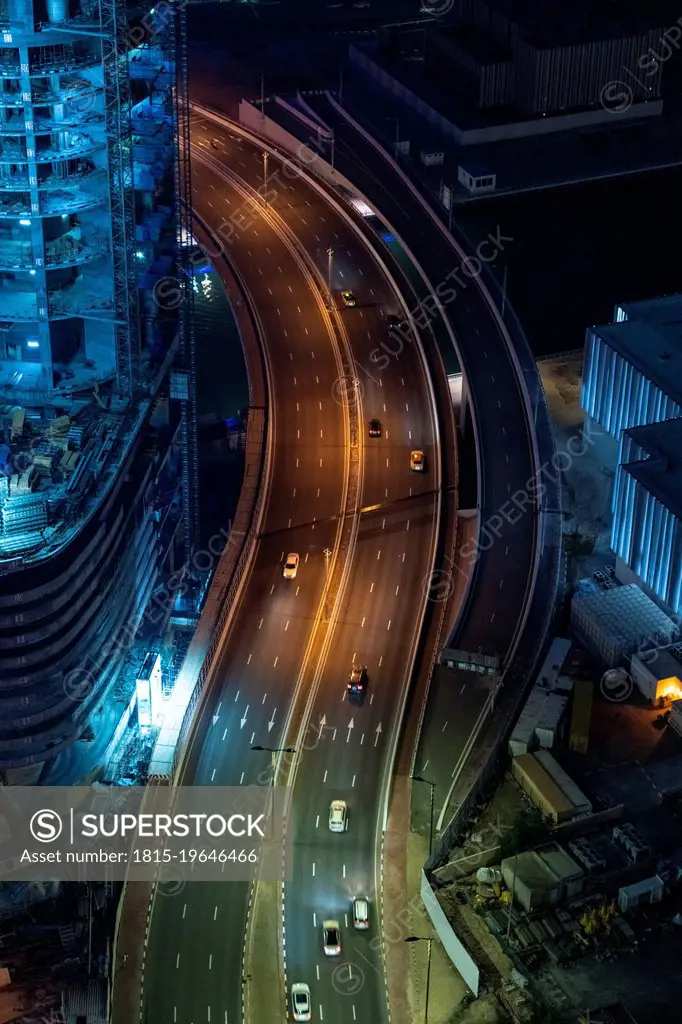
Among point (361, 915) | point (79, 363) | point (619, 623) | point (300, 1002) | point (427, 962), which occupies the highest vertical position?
point (79, 363)

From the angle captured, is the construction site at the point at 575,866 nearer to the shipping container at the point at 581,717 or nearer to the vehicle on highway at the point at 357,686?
the shipping container at the point at 581,717

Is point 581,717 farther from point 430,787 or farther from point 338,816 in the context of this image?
point 338,816

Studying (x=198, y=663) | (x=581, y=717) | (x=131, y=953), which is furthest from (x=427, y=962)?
(x=198, y=663)

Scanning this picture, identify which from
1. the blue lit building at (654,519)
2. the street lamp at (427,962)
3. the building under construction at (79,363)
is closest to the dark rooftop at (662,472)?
the blue lit building at (654,519)

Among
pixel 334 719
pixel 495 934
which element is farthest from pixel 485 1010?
pixel 334 719

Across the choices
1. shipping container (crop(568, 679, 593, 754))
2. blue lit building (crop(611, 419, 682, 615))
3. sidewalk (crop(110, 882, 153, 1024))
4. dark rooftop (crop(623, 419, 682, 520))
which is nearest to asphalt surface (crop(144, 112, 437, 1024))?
sidewalk (crop(110, 882, 153, 1024))

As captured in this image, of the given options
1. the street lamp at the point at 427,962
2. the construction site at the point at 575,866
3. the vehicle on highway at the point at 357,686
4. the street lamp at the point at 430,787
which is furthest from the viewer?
the vehicle on highway at the point at 357,686

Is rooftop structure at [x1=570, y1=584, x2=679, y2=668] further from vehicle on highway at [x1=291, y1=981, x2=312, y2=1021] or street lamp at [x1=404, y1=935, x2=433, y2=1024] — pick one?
vehicle on highway at [x1=291, y1=981, x2=312, y2=1021]
